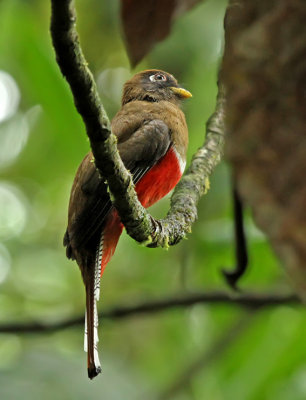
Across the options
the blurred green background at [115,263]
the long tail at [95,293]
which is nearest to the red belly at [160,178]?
the long tail at [95,293]

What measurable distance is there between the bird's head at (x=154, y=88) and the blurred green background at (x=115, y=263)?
0.64ft

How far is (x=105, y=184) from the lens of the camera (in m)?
3.14

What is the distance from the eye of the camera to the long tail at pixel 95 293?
2.97 metres

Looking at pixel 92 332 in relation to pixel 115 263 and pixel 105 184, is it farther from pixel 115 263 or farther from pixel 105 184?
pixel 115 263

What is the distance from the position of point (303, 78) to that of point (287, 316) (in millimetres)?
4160

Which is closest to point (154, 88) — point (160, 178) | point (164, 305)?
point (160, 178)

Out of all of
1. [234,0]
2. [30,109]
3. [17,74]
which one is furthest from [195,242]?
[234,0]

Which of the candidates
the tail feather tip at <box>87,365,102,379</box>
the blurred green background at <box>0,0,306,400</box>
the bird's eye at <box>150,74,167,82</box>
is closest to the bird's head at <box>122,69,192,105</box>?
the bird's eye at <box>150,74,167,82</box>

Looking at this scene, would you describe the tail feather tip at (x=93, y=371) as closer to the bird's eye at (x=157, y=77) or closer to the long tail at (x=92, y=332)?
the long tail at (x=92, y=332)

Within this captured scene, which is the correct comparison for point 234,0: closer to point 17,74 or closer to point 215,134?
point 215,134

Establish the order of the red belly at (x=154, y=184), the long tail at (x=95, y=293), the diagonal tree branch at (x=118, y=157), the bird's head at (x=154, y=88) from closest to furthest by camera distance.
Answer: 1. the diagonal tree branch at (x=118, y=157)
2. the long tail at (x=95, y=293)
3. the red belly at (x=154, y=184)
4. the bird's head at (x=154, y=88)

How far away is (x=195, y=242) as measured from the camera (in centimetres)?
462

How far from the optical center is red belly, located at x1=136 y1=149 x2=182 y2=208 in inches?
144

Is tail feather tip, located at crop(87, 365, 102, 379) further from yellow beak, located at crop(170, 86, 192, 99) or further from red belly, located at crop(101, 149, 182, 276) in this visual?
yellow beak, located at crop(170, 86, 192, 99)
